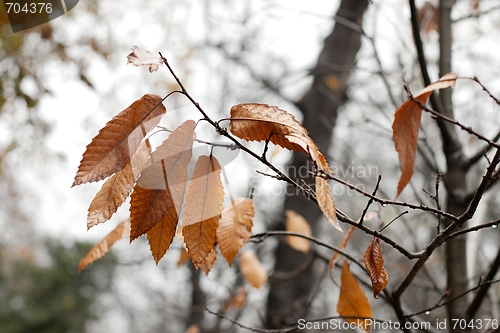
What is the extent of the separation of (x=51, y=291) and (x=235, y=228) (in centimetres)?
873

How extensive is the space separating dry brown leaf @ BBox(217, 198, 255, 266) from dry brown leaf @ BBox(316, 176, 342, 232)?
9.3 inches

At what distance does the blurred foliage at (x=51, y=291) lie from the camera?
739 cm

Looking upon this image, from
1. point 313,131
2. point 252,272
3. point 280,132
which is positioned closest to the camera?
point 280,132

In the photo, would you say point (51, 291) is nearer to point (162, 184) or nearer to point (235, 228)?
point (235, 228)

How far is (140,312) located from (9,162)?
5.51 m

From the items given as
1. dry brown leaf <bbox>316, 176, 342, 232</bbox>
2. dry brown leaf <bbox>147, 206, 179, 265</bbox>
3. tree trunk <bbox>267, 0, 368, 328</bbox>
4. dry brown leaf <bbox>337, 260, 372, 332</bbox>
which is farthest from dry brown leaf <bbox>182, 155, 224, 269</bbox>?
tree trunk <bbox>267, 0, 368, 328</bbox>

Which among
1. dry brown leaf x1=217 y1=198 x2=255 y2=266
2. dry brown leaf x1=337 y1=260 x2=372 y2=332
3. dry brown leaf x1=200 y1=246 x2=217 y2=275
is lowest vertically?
dry brown leaf x1=337 y1=260 x2=372 y2=332

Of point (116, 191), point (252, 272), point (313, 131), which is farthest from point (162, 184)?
point (313, 131)

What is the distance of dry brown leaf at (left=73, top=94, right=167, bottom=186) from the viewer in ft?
1.34

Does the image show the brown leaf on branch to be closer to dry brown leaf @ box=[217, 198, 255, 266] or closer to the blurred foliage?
dry brown leaf @ box=[217, 198, 255, 266]

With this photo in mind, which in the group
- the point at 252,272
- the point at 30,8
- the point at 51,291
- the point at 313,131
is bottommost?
the point at 51,291

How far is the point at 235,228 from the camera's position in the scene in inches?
26.0

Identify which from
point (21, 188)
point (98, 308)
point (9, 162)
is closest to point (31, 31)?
point (9, 162)

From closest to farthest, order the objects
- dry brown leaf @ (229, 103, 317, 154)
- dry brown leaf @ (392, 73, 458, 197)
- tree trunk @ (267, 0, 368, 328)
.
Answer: dry brown leaf @ (392, 73, 458, 197) → dry brown leaf @ (229, 103, 317, 154) → tree trunk @ (267, 0, 368, 328)
